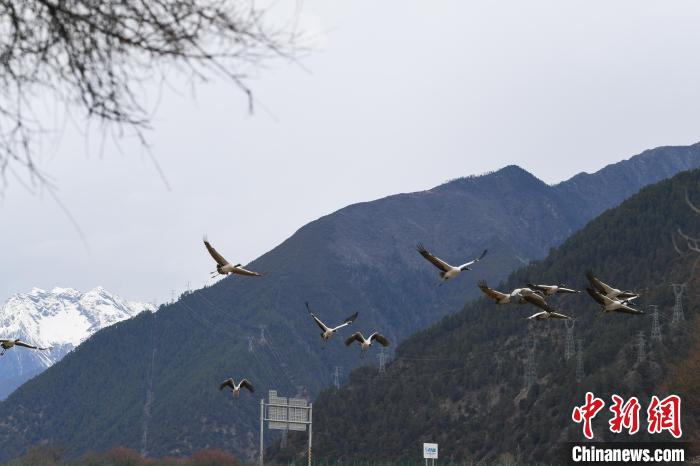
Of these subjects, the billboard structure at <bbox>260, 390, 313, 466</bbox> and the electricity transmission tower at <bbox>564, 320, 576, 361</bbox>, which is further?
the electricity transmission tower at <bbox>564, 320, 576, 361</bbox>

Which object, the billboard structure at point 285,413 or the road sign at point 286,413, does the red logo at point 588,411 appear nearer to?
the billboard structure at point 285,413

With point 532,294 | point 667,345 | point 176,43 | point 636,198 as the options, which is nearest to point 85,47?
point 176,43

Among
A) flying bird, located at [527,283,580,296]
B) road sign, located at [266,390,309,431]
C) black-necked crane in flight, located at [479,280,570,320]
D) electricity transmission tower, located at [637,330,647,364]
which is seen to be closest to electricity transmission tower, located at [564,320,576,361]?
electricity transmission tower, located at [637,330,647,364]

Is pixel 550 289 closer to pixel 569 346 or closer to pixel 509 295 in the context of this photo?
pixel 509 295

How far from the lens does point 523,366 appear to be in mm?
132250

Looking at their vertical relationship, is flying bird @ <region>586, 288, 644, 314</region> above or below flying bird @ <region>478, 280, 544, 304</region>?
below

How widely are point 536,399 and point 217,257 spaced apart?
366 ft

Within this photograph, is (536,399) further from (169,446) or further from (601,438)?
(169,446)

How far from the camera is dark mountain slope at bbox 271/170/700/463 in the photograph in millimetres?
108438

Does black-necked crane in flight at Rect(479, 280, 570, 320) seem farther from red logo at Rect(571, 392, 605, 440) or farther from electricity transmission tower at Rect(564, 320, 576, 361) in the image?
electricity transmission tower at Rect(564, 320, 576, 361)

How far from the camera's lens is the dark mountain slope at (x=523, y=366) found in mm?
108438

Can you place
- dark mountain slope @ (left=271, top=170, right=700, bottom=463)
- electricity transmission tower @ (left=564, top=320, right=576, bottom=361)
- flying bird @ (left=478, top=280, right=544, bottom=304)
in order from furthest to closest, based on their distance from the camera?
1. electricity transmission tower @ (left=564, top=320, right=576, bottom=361)
2. dark mountain slope @ (left=271, top=170, right=700, bottom=463)
3. flying bird @ (left=478, top=280, right=544, bottom=304)

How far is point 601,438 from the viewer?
316 feet

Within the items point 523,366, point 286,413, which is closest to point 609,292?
point 286,413
